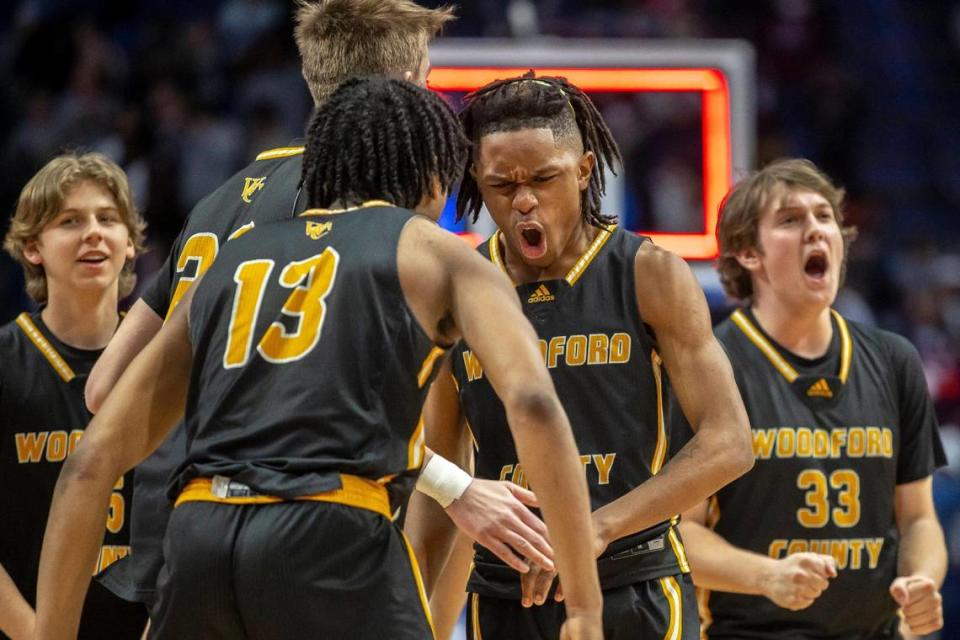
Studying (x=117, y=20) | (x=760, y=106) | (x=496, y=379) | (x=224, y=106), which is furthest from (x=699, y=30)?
(x=496, y=379)

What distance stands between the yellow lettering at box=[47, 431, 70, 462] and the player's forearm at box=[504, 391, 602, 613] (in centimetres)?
244

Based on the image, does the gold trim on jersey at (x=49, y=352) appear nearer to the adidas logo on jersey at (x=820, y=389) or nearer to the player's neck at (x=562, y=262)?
the player's neck at (x=562, y=262)

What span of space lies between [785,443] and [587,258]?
1.34 m

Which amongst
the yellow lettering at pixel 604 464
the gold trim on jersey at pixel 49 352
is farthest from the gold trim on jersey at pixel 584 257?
the gold trim on jersey at pixel 49 352

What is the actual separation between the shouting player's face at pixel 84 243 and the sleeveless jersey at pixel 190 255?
0.96 meters

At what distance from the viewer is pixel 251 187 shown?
425 centimetres

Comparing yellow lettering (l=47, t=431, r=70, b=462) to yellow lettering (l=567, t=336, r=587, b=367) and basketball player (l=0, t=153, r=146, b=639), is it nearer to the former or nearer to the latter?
basketball player (l=0, t=153, r=146, b=639)

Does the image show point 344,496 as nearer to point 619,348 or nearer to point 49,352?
point 619,348

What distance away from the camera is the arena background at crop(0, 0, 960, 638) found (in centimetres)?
1104

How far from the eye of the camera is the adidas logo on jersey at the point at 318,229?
3.30 m

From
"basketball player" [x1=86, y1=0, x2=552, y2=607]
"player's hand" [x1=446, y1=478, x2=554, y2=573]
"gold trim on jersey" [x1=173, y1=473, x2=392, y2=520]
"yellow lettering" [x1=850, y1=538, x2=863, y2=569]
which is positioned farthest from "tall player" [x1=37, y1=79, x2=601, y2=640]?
"yellow lettering" [x1=850, y1=538, x2=863, y2=569]

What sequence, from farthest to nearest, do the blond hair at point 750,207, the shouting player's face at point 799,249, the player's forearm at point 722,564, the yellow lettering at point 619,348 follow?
1. the blond hair at point 750,207
2. the shouting player's face at point 799,249
3. the player's forearm at point 722,564
4. the yellow lettering at point 619,348

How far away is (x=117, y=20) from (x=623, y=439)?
9.09 metres

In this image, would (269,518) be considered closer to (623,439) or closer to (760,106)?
(623,439)
